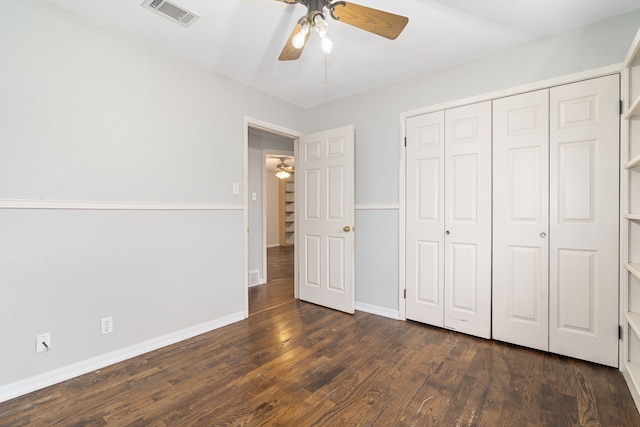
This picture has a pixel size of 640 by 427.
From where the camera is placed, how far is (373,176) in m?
3.07

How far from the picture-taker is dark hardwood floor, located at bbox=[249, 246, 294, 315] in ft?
11.0

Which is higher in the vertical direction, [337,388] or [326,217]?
[326,217]

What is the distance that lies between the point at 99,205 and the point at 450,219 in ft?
9.23

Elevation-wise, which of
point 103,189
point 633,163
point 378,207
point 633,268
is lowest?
point 633,268

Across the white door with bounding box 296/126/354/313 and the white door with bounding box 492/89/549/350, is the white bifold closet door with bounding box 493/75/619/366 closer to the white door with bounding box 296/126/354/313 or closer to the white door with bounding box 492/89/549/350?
the white door with bounding box 492/89/549/350

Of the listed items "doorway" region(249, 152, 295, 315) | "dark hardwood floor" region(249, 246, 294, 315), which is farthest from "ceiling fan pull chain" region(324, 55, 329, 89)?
"dark hardwood floor" region(249, 246, 294, 315)

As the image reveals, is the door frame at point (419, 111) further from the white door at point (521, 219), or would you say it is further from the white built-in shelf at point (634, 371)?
the white built-in shelf at point (634, 371)

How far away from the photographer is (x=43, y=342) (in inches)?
70.4

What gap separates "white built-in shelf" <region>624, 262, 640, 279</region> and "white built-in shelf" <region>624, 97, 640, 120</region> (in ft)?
3.10

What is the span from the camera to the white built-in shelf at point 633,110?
1625 millimetres

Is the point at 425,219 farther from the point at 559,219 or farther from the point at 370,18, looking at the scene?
the point at 370,18

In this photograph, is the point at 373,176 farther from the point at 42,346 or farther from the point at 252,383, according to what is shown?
the point at 42,346

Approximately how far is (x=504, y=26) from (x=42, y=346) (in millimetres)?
3800

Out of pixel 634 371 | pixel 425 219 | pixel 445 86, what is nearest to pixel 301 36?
pixel 445 86
